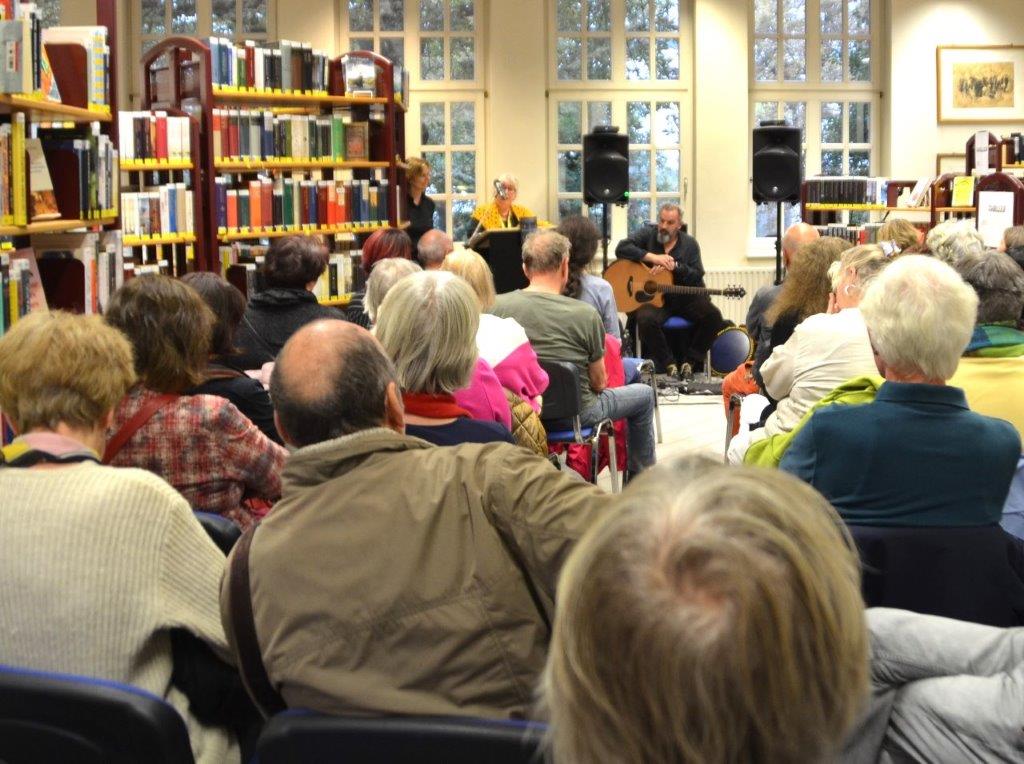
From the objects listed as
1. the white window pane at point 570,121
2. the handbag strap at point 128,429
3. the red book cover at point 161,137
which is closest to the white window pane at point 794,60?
the white window pane at point 570,121

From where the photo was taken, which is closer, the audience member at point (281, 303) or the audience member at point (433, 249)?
the audience member at point (281, 303)

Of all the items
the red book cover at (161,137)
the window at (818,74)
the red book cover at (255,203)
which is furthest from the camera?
the window at (818,74)

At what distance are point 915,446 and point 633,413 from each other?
134 inches

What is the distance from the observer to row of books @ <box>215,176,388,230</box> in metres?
7.88

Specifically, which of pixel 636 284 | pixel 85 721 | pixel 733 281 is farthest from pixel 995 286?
pixel 733 281

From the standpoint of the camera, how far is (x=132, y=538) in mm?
2031

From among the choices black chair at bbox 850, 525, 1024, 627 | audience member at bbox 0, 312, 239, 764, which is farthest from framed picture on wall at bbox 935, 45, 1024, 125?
audience member at bbox 0, 312, 239, 764

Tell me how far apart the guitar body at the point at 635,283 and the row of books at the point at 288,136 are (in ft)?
7.93

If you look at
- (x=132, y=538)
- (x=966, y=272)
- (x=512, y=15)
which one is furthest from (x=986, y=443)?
(x=512, y=15)

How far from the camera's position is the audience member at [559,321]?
530 cm

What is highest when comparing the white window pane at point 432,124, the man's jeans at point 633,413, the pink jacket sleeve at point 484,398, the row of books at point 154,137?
the white window pane at point 432,124

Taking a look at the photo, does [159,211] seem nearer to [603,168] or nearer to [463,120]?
[603,168]

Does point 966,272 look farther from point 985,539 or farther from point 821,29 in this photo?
point 821,29

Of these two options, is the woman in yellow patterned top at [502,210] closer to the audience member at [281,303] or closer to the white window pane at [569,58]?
the white window pane at [569,58]
